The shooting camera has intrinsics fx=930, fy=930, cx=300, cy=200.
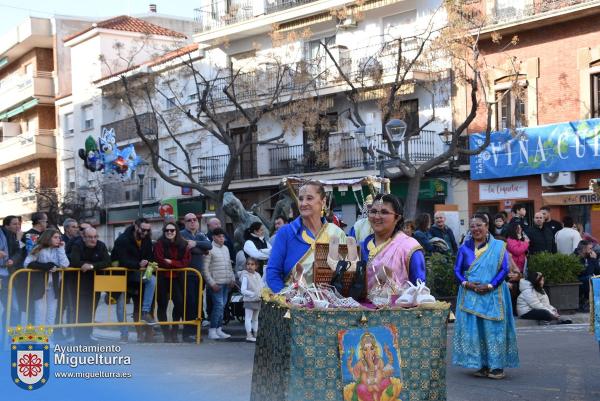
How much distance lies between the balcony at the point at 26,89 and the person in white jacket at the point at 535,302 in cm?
4039

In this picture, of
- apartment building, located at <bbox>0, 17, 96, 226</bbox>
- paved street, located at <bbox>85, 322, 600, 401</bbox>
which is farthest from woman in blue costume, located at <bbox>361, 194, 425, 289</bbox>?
apartment building, located at <bbox>0, 17, 96, 226</bbox>

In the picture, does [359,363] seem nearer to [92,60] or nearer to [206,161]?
[206,161]

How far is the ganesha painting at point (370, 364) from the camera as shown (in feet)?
17.5

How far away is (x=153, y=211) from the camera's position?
41.7m

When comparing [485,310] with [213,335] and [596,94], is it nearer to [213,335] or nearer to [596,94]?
[213,335]

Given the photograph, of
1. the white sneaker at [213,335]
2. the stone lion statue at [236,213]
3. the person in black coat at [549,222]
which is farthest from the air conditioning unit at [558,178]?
the white sneaker at [213,335]

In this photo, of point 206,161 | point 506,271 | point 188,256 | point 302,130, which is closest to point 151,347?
point 188,256

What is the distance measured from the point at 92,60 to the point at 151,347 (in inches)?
1401

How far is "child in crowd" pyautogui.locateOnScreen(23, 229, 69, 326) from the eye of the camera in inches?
478

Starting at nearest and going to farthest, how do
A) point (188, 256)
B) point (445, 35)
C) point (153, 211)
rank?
point (188, 256) → point (445, 35) → point (153, 211)

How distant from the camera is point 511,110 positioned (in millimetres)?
28078

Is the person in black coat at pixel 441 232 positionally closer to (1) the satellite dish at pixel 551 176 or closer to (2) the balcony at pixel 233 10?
(1) the satellite dish at pixel 551 176

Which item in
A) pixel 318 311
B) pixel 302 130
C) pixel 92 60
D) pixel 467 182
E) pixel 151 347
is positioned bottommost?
pixel 151 347

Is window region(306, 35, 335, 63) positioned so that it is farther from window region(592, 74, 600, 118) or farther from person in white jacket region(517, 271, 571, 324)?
person in white jacket region(517, 271, 571, 324)
